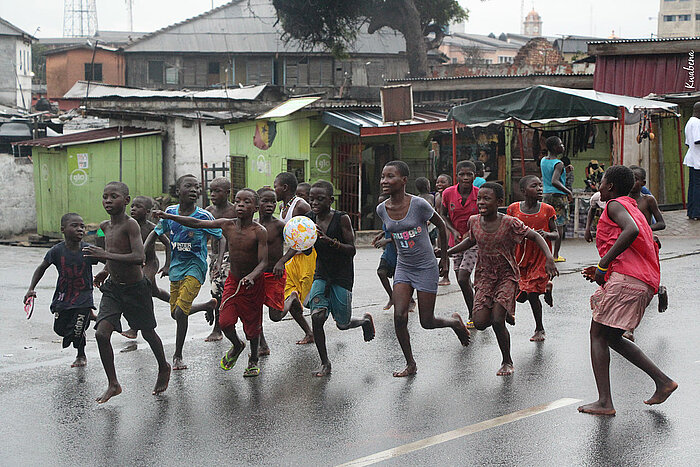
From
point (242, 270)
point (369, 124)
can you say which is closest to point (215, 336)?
point (242, 270)

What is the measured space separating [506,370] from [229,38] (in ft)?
155

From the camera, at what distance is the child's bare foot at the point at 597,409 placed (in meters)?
6.05

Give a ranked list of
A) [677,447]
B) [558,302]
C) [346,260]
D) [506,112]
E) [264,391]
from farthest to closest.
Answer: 1. [506,112]
2. [558,302]
3. [346,260]
4. [264,391]
5. [677,447]

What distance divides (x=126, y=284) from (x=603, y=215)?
3.81m

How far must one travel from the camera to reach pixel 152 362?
27.0 feet

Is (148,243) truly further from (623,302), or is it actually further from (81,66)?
(81,66)

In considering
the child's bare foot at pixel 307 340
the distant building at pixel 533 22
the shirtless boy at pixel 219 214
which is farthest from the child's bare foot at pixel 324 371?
the distant building at pixel 533 22

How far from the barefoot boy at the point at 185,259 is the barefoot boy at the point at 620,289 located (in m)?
3.71

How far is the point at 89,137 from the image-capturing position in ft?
81.4

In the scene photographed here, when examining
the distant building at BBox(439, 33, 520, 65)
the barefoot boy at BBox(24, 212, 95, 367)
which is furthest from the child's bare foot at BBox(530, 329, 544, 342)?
the distant building at BBox(439, 33, 520, 65)

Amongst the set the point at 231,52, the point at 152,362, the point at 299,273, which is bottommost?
the point at 152,362

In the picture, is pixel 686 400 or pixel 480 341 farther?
pixel 480 341

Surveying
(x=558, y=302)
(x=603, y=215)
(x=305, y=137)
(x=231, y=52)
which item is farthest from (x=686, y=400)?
(x=231, y=52)

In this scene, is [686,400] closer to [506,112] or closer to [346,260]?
[346,260]
